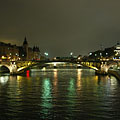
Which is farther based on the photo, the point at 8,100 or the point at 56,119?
the point at 8,100

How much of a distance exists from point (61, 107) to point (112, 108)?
5.26 meters

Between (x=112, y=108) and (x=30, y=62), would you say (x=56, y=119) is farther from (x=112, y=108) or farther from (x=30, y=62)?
(x=30, y=62)

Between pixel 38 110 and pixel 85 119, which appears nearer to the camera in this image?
pixel 85 119

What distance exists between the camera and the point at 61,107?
24094 millimetres

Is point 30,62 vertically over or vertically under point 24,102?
over

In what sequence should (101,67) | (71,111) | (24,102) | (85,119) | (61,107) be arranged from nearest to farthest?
(85,119)
(71,111)
(61,107)
(24,102)
(101,67)

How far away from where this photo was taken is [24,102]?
26750 mm

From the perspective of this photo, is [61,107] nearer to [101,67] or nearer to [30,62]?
[101,67]

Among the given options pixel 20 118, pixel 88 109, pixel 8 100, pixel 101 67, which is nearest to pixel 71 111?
pixel 88 109

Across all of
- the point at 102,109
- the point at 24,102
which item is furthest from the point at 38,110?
the point at 102,109

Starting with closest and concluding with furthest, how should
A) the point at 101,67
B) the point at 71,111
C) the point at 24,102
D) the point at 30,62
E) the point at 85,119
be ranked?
the point at 85,119 < the point at 71,111 < the point at 24,102 < the point at 101,67 < the point at 30,62

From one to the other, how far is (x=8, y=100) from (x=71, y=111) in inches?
371

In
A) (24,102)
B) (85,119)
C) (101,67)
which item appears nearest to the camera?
(85,119)

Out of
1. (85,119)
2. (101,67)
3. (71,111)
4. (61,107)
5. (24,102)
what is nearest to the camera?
(85,119)
